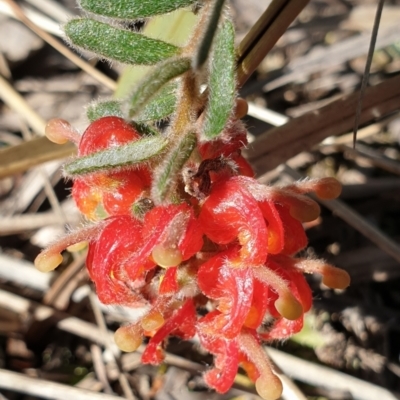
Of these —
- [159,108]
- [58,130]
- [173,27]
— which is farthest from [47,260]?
Result: [173,27]

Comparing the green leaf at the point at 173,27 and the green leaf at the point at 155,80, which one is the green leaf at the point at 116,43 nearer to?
the green leaf at the point at 155,80

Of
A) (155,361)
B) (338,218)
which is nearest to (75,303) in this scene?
(155,361)

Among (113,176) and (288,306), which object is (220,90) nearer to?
(113,176)

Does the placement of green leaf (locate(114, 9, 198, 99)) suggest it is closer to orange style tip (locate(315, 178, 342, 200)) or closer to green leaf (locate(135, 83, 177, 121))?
green leaf (locate(135, 83, 177, 121))

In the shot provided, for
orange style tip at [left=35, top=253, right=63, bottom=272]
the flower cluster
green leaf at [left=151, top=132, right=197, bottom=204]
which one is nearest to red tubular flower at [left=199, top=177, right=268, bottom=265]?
the flower cluster

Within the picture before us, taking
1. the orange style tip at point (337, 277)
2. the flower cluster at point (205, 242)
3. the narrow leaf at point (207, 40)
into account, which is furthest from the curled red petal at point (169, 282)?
the narrow leaf at point (207, 40)

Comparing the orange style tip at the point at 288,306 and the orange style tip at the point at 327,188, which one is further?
the orange style tip at the point at 327,188
